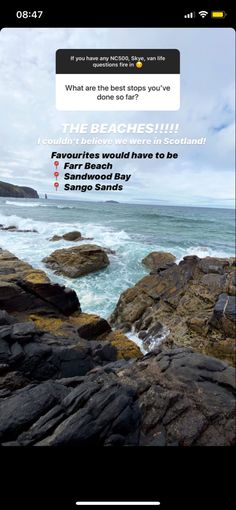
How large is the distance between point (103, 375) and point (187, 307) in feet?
15.7

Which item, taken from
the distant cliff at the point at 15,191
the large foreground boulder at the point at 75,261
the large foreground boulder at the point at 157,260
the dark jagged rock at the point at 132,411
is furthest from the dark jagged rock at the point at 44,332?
the large foreground boulder at the point at 157,260

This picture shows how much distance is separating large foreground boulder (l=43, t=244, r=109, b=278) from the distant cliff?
3.51m

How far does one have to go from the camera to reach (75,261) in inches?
335

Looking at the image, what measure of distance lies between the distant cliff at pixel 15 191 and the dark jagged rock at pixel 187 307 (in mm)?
4789

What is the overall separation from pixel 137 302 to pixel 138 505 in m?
7.41

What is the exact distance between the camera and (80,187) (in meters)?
3.19

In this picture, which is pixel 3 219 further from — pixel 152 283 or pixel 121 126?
pixel 152 283

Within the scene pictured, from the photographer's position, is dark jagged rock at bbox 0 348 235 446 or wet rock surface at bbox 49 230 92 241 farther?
wet rock surface at bbox 49 230 92 241

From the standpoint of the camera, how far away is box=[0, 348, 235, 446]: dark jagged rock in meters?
2.67

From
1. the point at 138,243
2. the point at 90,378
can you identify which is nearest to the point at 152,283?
the point at 138,243
